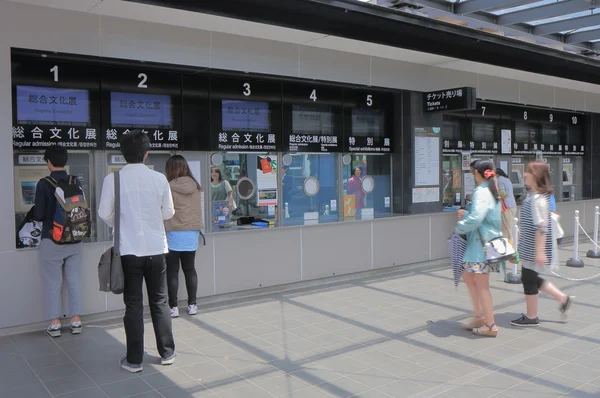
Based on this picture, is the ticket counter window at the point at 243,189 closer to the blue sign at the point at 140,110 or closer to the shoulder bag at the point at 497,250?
the blue sign at the point at 140,110

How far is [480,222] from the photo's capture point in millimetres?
5168

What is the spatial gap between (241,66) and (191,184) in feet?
6.61

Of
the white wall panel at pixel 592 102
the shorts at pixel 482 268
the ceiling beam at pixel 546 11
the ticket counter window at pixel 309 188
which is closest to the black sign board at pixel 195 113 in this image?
the ticket counter window at pixel 309 188

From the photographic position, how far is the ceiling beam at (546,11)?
263 inches

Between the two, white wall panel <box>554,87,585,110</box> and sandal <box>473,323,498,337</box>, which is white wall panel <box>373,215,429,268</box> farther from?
white wall panel <box>554,87,585,110</box>

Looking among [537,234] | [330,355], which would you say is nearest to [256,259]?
[330,355]

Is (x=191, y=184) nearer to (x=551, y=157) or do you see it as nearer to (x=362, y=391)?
(x=362, y=391)

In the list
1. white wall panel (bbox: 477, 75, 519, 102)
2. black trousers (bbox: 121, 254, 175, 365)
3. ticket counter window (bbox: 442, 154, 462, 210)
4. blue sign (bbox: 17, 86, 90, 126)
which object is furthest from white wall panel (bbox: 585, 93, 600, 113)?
black trousers (bbox: 121, 254, 175, 365)

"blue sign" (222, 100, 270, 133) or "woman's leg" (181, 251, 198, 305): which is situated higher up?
"blue sign" (222, 100, 270, 133)

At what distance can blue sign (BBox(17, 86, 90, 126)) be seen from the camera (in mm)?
5918

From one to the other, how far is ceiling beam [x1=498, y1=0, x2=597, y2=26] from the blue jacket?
118 inches

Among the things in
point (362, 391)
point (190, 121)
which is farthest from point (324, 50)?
point (362, 391)

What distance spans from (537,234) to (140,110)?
4664 millimetres

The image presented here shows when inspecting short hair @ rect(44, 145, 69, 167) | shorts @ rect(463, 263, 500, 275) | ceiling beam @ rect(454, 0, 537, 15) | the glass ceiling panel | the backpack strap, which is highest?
the glass ceiling panel
